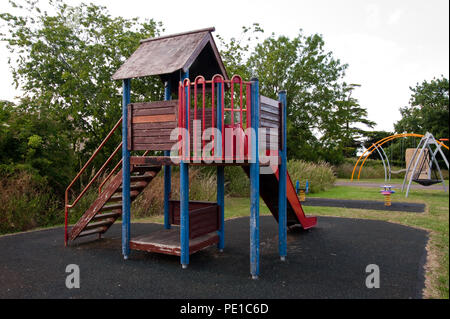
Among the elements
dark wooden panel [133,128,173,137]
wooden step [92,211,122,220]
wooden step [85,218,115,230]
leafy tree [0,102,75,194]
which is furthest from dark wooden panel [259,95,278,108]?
leafy tree [0,102,75,194]

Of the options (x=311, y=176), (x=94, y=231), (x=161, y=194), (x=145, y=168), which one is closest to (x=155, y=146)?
(x=145, y=168)

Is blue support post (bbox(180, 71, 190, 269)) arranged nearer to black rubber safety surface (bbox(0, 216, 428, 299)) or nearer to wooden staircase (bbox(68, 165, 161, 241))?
black rubber safety surface (bbox(0, 216, 428, 299))

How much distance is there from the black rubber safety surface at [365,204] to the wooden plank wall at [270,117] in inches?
264

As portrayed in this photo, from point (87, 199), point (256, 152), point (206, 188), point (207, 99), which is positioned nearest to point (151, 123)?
point (256, 152)

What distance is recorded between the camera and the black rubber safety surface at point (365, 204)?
35.2 feet

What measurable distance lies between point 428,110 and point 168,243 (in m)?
31.8

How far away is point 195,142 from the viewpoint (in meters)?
4.91

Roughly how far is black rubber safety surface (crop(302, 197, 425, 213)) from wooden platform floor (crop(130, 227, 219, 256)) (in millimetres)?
6934

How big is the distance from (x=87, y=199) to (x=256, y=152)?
252 inches

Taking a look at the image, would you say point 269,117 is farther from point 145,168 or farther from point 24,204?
point 24,204

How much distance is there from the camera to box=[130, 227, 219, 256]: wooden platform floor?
5355 millimetres

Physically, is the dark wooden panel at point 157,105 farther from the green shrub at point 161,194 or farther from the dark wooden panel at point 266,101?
the green shrub at point 161,194

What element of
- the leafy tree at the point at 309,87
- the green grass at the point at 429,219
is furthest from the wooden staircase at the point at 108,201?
the leafy tree at the point at 309,87
